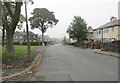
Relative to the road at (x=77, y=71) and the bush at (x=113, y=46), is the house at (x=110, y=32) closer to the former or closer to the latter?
the bush at (x=113, y=46)

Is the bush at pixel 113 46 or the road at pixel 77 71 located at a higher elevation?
the bush at pixel 113 46

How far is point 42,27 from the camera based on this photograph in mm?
101500

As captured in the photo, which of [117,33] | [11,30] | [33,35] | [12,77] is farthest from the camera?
[33,35]

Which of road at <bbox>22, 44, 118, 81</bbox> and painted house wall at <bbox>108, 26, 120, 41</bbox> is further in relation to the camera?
painted house wall at <bbox>108, 26, 120, 41</bbox>

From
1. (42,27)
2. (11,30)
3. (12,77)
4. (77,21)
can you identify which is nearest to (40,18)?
(42,27)

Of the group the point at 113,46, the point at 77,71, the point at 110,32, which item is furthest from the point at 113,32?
the point at 77,71

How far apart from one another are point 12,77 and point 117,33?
2001 inches

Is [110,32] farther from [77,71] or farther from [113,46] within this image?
[77,71]

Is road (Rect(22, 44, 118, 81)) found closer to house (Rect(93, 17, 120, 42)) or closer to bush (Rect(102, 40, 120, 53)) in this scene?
bush (Rect(102, 40, 120, 53))

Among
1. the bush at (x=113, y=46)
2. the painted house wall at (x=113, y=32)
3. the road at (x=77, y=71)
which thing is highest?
the painted house wall at (x=113, y=32)

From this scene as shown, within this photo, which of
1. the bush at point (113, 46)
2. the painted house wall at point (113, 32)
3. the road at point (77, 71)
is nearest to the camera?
the road at point (77, 71)

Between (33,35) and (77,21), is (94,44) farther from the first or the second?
(33,35)

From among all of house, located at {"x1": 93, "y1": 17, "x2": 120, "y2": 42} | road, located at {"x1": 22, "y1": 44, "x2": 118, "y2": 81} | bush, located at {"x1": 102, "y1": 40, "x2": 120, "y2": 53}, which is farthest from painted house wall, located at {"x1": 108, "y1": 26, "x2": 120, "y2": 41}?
road, located at {"x1": 22, "y1": 44, "x2": 118, "y2": 81}

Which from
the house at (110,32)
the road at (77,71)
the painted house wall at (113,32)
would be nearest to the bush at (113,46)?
the road at (77,71)
